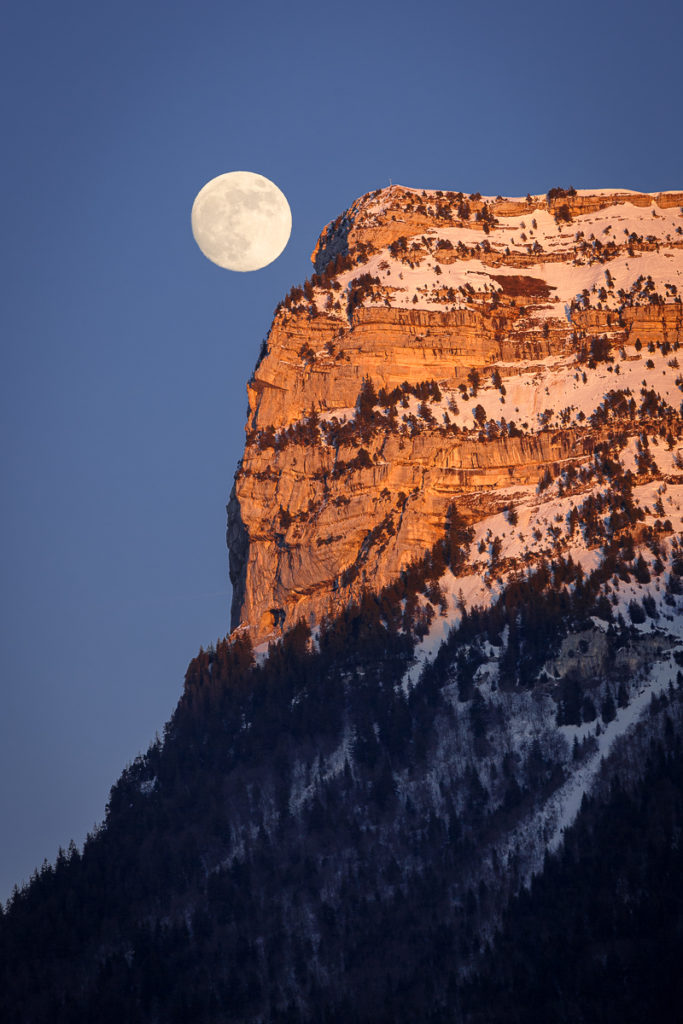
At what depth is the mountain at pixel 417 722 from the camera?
446ft

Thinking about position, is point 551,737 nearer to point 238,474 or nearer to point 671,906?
point 671,906

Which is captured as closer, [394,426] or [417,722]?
[417,722]

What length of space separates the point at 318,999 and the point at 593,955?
1873 centimetres

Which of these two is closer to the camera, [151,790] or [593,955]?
[593,955]

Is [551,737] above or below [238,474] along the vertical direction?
below

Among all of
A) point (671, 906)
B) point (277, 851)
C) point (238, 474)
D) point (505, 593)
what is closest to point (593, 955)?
point (671, 906)

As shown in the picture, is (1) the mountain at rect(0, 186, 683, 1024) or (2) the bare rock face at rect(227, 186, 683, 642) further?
(2) the bare rock face at rect(227, 186, 683, 642)

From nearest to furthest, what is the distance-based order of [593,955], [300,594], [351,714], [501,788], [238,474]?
[593,955], [501,788], [351,714], [300,594], [238,474]

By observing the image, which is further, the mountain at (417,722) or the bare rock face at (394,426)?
the bare rock face at (394,426)

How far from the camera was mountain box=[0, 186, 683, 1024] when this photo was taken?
13588 cm

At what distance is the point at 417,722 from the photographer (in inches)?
6117

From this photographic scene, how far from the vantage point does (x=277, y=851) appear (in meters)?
150

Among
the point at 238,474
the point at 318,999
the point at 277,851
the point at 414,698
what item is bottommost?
the point at 318,999

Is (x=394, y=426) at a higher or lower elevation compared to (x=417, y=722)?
higher
